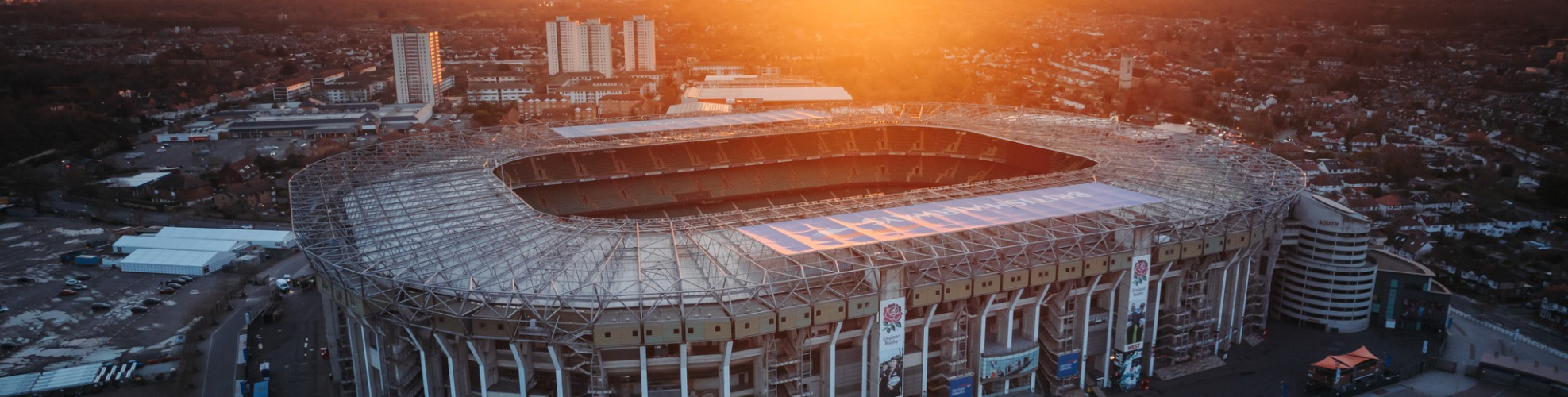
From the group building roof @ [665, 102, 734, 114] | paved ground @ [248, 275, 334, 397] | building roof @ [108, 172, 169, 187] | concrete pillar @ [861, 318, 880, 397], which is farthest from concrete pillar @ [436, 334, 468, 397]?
building roof @ [108, 172, 169, 187]

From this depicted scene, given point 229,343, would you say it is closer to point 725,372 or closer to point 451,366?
point 451,366

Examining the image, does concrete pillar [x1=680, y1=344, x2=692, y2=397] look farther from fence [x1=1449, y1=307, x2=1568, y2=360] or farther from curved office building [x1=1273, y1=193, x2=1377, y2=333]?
fence [x1=1449, y1=307, x2=1568, y2=360]

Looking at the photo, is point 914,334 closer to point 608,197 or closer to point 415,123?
point 608,197

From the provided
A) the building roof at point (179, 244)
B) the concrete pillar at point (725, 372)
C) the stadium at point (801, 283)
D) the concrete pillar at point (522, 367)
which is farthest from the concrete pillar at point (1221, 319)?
the building roof at point (179, 244)

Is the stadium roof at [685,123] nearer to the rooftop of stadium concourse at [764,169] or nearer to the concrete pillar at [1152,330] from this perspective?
the rooftop of stadium concourse at [764,169]

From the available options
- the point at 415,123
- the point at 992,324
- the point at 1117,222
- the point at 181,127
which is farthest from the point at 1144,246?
the point at 181,127

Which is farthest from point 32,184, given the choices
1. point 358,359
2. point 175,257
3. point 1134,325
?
point 1134,325
